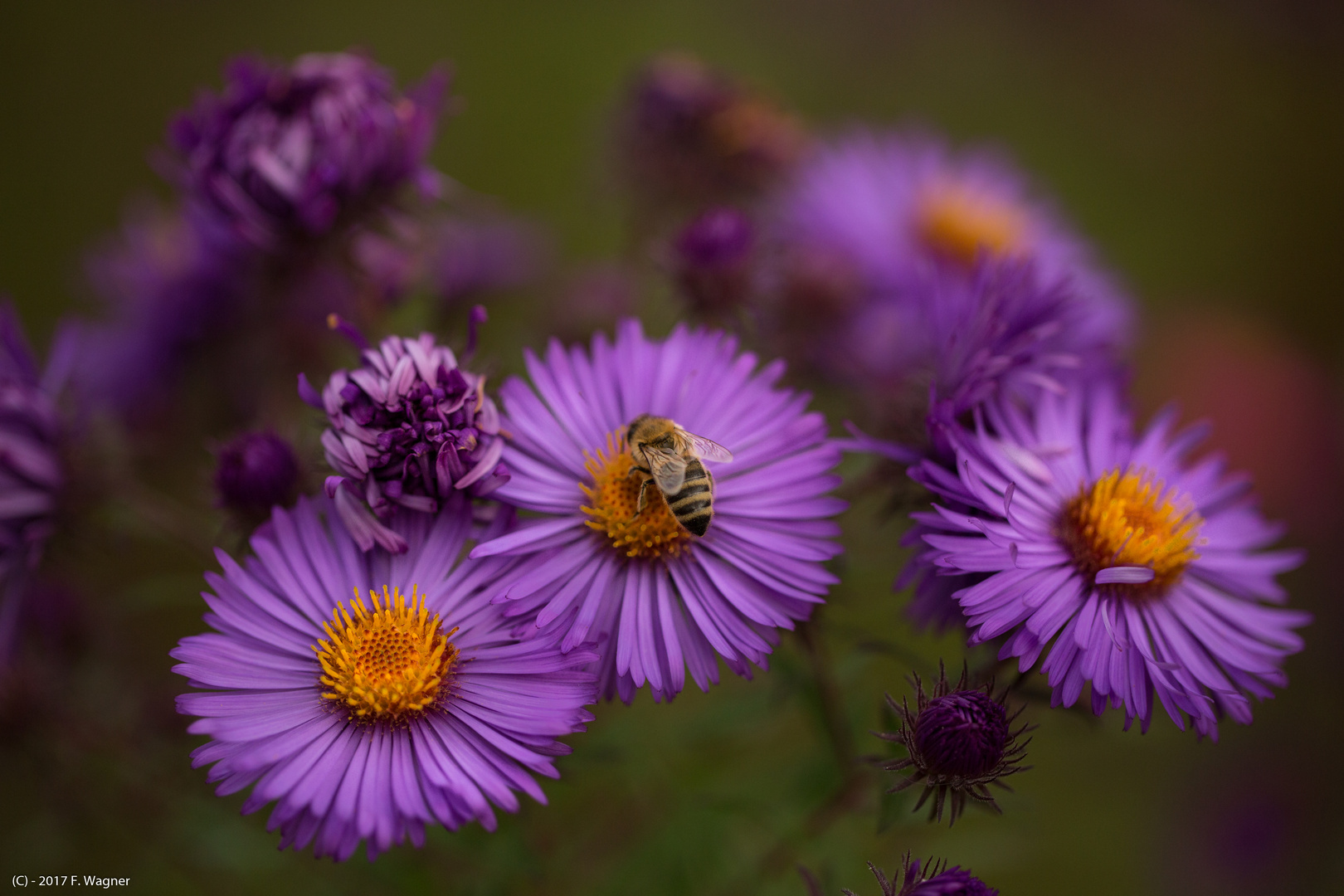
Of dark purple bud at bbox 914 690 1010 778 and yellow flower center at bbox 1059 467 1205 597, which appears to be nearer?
dark purple bud at bbox 914 690 1010 778

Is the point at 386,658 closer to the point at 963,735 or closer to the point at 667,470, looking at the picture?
the point at 667,470

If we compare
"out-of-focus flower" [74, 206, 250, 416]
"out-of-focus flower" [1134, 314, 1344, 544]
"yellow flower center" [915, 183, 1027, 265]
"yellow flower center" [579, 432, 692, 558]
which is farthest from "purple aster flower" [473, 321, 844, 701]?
"out-of-focus flower" [1134, 314, 1344, 544]

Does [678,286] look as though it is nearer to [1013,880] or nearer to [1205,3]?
[1013,880]

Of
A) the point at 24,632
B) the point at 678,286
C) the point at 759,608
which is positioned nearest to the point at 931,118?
the point at 678,286

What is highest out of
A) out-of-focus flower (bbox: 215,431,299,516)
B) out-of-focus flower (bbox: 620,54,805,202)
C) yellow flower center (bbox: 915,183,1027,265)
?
yellow flower center (bbox: 915,183,1027,265)

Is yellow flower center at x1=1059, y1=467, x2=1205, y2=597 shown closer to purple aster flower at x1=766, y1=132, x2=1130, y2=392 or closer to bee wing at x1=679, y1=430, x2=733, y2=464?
purple aster flower at x1=766, y1=132, x2=1130, y2=392
